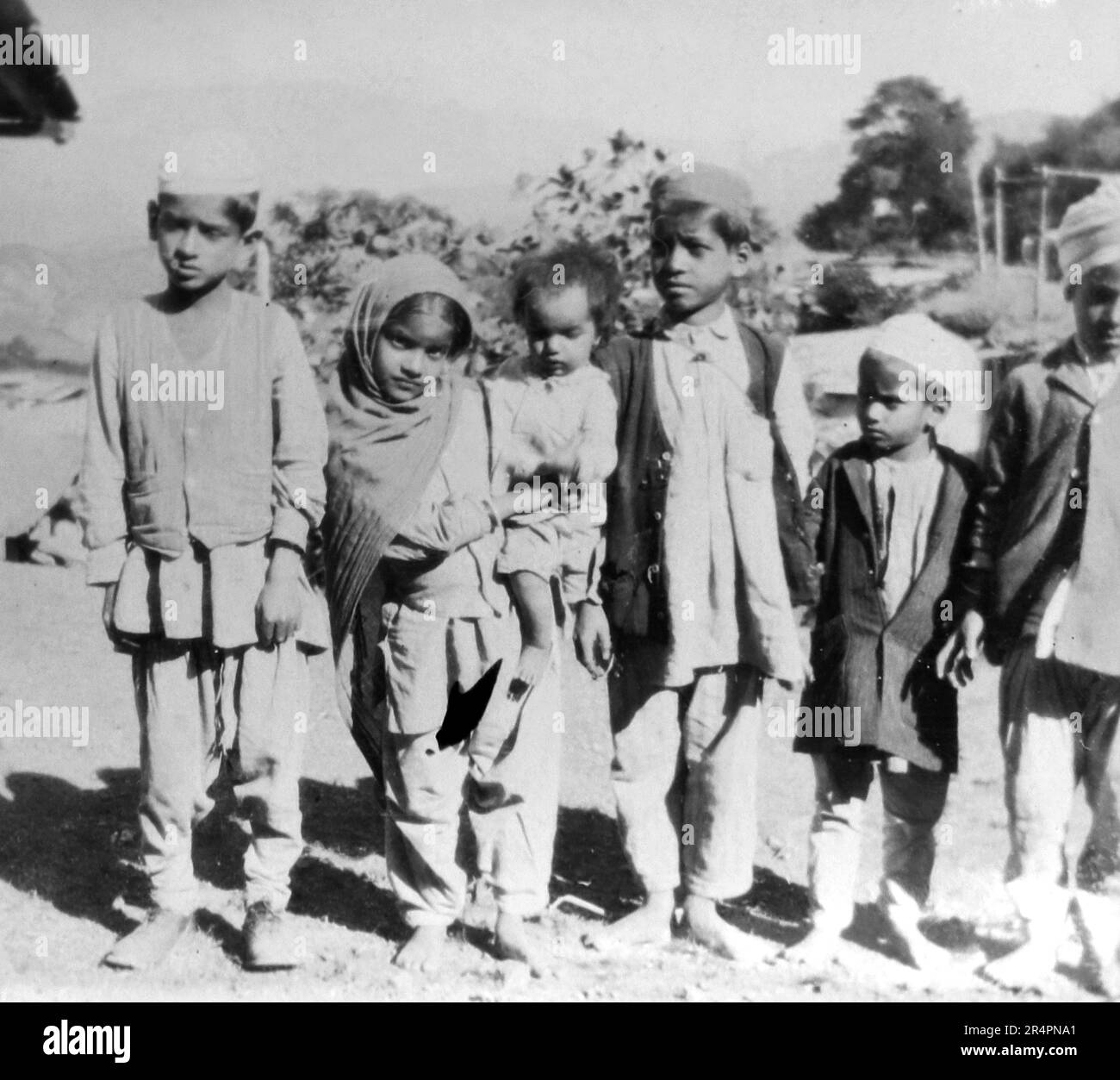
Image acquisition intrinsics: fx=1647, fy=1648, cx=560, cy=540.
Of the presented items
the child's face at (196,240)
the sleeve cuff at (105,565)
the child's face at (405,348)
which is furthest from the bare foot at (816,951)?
the child's face at (196,240)

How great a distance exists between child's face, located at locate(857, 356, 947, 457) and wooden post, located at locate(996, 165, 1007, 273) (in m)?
0.51

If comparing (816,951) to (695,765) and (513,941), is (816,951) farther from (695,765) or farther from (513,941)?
(513,941)

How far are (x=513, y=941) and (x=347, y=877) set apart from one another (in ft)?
2.02

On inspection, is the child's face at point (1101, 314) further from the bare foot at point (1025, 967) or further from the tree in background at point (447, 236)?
the bare foot at point (1025, 967)

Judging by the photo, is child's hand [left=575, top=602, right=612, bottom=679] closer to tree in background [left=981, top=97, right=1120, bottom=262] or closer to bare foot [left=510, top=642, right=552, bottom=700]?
bare foot [left=510, top=642, right=552, bottom=700]

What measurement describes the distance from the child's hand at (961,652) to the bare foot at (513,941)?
1383 millimetres

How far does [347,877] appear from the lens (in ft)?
16.3

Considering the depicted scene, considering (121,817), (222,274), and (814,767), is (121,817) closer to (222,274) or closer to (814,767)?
(222,274)

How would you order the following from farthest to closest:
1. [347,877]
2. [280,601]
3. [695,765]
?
[347,877] → [695,765] → [280,601]

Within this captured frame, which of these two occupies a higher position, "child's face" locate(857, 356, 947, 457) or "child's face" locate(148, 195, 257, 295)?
"child's face" locate(148, 195, 257, 295)

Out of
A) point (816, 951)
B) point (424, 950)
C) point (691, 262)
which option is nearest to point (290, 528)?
point (424, 950)

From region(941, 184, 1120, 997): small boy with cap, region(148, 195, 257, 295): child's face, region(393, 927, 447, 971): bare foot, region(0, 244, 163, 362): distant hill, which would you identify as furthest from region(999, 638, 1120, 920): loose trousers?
region(0, 244, 163, 362): distant hill

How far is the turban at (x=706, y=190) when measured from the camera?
4641 millimetres

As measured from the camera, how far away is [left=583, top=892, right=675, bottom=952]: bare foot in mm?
4727
